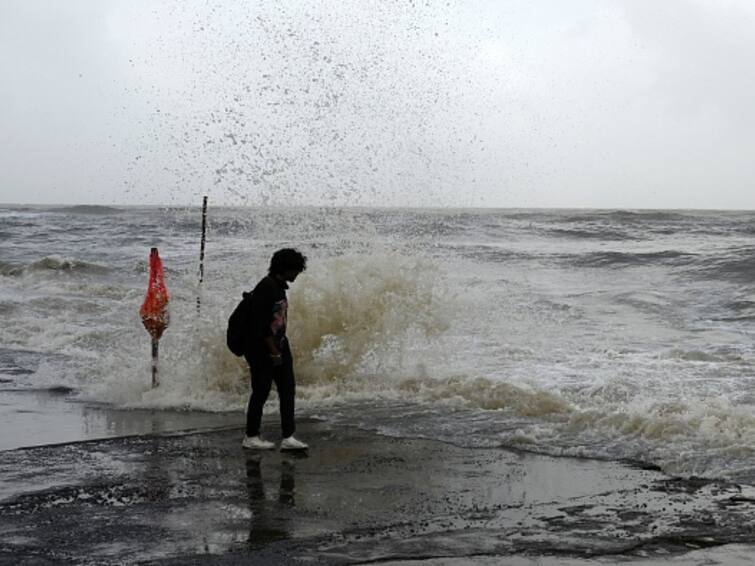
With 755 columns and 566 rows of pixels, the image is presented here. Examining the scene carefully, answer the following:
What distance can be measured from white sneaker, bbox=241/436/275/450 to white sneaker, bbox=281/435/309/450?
0.12 m

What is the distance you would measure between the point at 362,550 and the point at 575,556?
1.07 m

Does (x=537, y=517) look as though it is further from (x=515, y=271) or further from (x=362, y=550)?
(x=515, y=271)

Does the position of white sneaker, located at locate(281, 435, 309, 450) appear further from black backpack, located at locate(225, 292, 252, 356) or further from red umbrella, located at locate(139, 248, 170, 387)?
red umbrella, located at locate(139, 248, 170, 387)

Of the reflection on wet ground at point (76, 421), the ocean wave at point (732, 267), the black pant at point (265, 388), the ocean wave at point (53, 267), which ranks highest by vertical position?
the ocean wave at point (732, 267)

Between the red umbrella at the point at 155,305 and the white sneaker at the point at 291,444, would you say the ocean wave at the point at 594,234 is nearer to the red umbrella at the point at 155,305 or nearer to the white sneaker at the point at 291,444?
the red umbrella at the point at 155,305

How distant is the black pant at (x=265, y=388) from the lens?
7266 mm

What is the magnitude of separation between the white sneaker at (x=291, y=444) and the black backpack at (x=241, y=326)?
30.3 inches

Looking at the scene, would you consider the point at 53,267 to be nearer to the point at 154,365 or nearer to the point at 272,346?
the point at 154,365

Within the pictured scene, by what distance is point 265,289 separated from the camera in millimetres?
7238

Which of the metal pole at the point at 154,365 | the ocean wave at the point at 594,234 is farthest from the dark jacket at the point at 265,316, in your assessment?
the ocean wave at the point at 594,234

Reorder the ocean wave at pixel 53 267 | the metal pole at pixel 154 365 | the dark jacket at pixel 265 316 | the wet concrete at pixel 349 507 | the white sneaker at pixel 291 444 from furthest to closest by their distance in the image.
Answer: the ocean wave at pixel 53 267 → the metal pole at pixel 154 365 → the dark jacket at pixel 265 316 → the white sneaker at pixel 291 444 → the wet concrete at pixel 349 507

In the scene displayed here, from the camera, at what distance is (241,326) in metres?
7.27

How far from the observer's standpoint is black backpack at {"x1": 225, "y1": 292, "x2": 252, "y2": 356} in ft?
23.8

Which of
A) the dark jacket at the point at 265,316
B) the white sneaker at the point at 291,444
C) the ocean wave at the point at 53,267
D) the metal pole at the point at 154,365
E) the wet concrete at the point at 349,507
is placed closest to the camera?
the wet concrete at the point at 349,507
